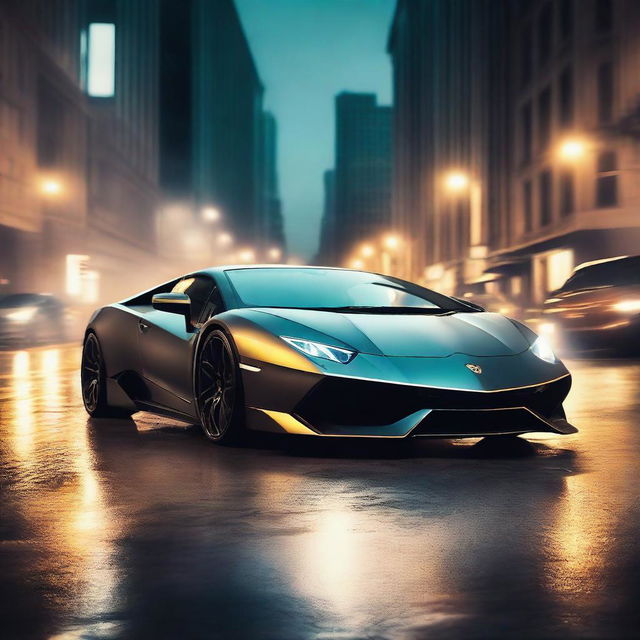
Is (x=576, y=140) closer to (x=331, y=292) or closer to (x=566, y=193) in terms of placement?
(x=566, y=193)

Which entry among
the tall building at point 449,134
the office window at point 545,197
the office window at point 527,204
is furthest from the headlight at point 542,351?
the office window at point 527,204

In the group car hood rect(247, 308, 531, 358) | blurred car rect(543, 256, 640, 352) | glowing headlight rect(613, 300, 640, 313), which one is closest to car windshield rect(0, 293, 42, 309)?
blurred car rect(543, 256, 640, 352)

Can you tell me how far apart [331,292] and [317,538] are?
133 inches

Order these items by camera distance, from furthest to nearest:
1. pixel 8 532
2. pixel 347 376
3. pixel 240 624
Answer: pixel 347 376, pixel 8 532, pixel 240 624

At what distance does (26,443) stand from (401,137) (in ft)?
421

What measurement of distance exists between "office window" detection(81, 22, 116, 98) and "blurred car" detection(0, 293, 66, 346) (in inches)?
2494

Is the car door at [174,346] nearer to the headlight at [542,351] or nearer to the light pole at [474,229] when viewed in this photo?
the headlight at [542,351]

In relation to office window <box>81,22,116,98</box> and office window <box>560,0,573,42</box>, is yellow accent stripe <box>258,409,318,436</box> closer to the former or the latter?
office window <box>560,0,573,42</box>

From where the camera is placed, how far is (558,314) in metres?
18.8

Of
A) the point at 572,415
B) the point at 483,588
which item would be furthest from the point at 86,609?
the point at 572,415

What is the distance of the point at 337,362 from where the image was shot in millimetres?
6637

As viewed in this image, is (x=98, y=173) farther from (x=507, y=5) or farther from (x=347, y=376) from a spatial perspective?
(x=347, y=376)

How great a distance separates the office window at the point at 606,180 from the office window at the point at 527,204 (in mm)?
9939

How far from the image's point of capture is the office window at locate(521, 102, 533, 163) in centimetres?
6029
